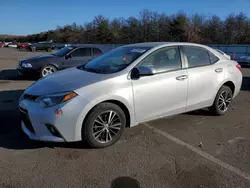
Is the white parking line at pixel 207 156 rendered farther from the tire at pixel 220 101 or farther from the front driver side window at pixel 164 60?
the tire at pixel 220 101

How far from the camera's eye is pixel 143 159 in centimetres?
333

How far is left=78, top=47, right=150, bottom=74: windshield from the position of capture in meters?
3.98

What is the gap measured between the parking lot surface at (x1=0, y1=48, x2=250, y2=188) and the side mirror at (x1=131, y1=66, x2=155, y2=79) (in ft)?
3.47

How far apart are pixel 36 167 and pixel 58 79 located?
1.39 meters

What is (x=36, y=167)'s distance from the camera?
3109mm

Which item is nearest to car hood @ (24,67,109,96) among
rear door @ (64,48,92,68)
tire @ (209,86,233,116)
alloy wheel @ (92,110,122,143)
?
alloy wheel @ (92,110,122,143)

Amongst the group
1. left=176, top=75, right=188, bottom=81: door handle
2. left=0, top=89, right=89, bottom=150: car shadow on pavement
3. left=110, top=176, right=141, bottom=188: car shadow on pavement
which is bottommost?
left=110, top=176, right=141, bottom=188: car shadow on pavement

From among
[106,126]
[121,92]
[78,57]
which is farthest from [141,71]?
[78,57]

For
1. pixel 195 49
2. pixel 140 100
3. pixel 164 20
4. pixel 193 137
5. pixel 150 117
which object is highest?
pixel 164 20

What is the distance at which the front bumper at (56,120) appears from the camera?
10.6 feet

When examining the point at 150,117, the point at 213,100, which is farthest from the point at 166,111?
the point at 213,100

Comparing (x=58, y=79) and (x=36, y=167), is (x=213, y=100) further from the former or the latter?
(x=36, y=167)

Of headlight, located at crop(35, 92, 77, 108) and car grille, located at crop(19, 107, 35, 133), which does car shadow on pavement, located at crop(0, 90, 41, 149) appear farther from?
headlight, located at crop(35, 92, 77, 108)

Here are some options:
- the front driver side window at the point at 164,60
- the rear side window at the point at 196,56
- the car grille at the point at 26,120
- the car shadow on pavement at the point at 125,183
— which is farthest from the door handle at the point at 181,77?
the car grille at the point at 26,120
